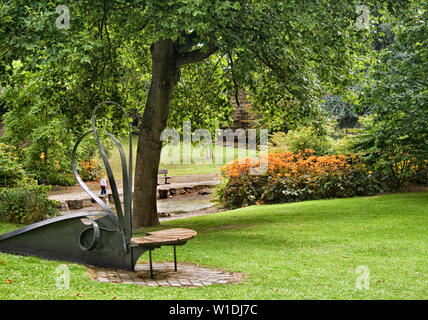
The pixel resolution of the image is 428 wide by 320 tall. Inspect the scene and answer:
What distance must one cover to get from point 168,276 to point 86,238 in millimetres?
1353

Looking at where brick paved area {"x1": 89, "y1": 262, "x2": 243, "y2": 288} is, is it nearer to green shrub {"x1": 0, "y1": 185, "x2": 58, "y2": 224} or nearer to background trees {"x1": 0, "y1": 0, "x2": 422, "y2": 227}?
background trees {"x1": 0, "y1": 0, "x2": 422, "y2": 227}

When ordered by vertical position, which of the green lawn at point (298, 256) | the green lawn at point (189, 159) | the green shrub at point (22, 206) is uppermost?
the green lawn at point (189, 159)

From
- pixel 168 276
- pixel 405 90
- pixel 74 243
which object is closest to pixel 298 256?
pixel 168 276

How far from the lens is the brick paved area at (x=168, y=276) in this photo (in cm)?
672

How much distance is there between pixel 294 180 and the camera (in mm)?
19500

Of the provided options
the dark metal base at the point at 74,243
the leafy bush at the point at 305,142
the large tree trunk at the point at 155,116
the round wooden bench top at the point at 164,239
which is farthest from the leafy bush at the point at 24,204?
the leafy bush at the point at 305,142

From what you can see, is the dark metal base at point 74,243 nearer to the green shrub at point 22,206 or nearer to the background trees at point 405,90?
the green shrub at point 22,206

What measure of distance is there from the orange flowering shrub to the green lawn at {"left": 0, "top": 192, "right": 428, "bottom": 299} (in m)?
1.61

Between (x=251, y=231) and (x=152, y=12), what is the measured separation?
598cm

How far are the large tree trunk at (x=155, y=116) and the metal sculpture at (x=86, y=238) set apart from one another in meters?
6.16

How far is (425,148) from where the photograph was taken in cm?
1572

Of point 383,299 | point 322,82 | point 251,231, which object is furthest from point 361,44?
point 383,299

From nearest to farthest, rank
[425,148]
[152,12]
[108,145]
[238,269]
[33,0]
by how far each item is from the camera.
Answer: [238,269]
[33,0]
[152,12]
[425,148]
[108,145]
